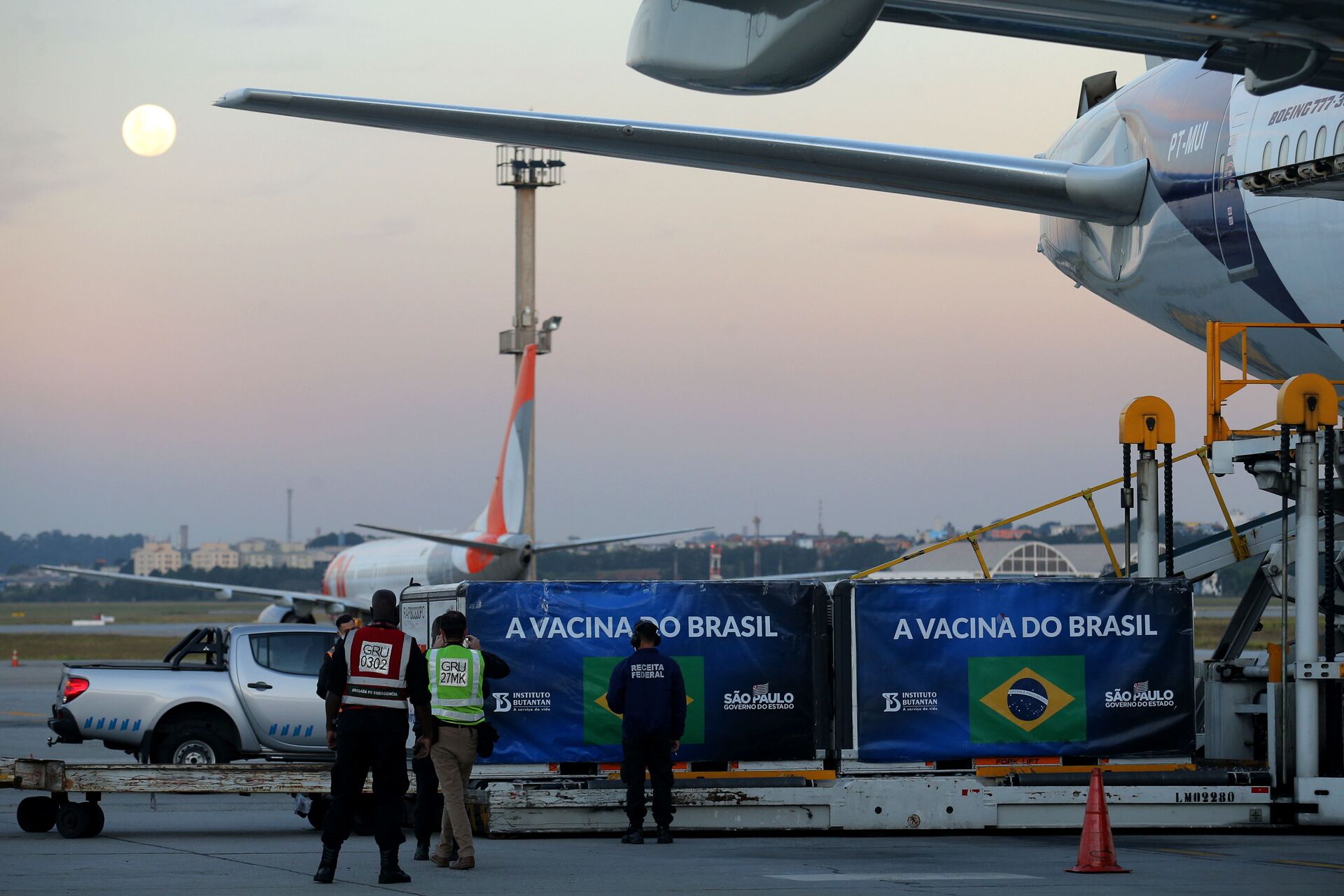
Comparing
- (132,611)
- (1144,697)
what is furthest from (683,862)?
(132,611)

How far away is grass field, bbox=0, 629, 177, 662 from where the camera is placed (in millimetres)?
61188

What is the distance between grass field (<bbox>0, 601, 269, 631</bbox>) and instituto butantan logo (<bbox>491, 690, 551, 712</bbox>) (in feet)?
338

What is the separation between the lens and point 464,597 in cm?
1471

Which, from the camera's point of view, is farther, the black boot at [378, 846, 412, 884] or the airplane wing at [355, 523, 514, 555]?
the airplane wing at [355, 523, 514, 555]

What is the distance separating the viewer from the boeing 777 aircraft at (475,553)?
46219mm

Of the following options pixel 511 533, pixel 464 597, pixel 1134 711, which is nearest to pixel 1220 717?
pixel 1134 711

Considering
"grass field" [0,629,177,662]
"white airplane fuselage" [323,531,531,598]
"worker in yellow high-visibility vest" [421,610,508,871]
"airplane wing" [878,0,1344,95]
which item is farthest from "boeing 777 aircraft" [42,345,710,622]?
"airplane wing" [878,0,1344,95]

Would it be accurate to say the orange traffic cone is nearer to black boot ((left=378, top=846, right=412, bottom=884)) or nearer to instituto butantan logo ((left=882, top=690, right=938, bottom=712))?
instituto butantan logo ((left=882, top=690, right=938, bottom=712))

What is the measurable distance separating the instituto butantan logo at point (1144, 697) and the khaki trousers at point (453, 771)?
231 inches

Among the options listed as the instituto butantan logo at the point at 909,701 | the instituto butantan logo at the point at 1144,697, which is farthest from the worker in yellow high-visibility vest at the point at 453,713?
the instituto butantan logo at the point at 1144,697

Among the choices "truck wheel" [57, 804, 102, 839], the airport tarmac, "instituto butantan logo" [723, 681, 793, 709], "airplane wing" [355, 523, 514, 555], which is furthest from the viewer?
"airplane wing" [355, 523, 514, 555]

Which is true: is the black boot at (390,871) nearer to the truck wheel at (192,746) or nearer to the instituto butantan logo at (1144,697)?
the truck wheel at (192,746)

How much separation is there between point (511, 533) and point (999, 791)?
3321cm

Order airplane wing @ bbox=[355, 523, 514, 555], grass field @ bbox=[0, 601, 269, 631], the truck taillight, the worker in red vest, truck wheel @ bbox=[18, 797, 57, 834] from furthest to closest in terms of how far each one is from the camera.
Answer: grass field @ bbox=[0, 601, 269, 631], airplane wing @ bbox=[355, 523, 514, 555], the truck taillight, truck wheel @ bbox=[18, 797, 57, 834], the worker in red vest
